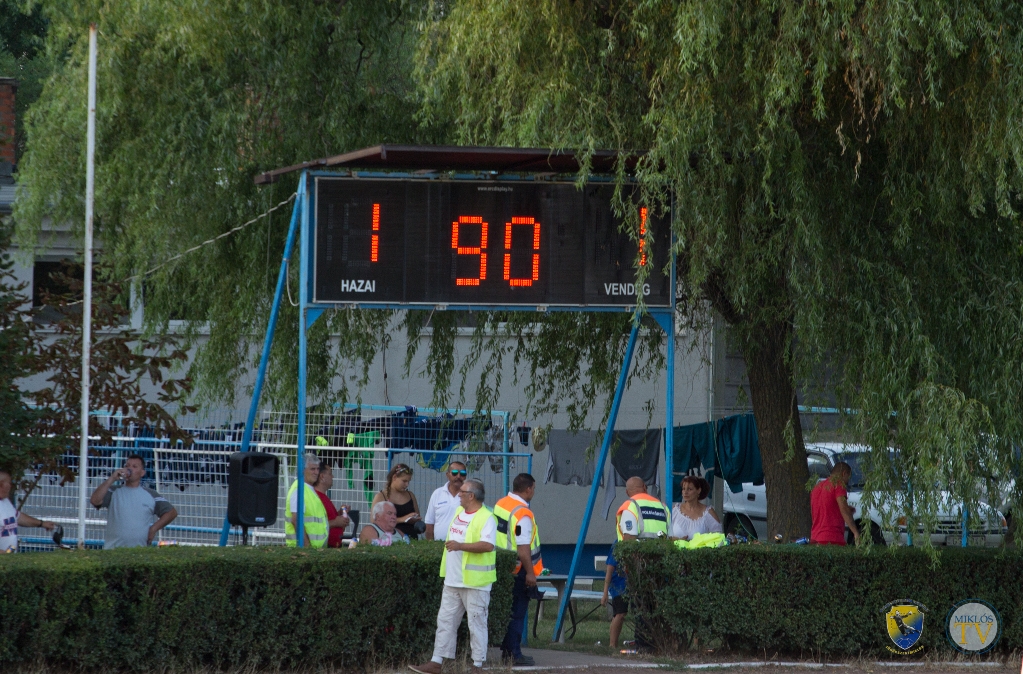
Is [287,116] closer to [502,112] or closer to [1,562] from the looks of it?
[502,112]

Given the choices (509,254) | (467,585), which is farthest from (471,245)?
(467,585)

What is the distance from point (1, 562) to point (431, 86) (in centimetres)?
554

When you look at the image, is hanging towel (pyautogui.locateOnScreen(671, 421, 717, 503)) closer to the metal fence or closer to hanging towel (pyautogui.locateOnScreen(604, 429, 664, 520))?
hanging towel (pyautogui.locateOnScreen(604, 429, 664, 520))

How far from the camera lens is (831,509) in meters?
13.0

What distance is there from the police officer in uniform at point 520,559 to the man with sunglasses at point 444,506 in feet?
5.87

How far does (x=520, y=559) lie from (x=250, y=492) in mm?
2660

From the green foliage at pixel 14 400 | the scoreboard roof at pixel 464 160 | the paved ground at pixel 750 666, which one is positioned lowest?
the paved ground at pixel 750 666

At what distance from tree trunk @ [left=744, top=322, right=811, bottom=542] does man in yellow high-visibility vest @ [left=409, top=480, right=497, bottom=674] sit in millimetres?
3604

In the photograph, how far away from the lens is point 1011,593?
1107 centimetres

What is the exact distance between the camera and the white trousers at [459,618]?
9.65m

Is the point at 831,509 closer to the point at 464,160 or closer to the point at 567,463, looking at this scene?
the point at 567,463

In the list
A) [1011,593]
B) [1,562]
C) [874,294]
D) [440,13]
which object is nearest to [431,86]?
[440,13]

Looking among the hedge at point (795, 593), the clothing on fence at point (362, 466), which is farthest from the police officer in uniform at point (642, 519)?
the clothing on fence at point (362, 466)

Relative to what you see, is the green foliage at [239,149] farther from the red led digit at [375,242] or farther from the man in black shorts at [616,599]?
the red led digit at [375,242]
